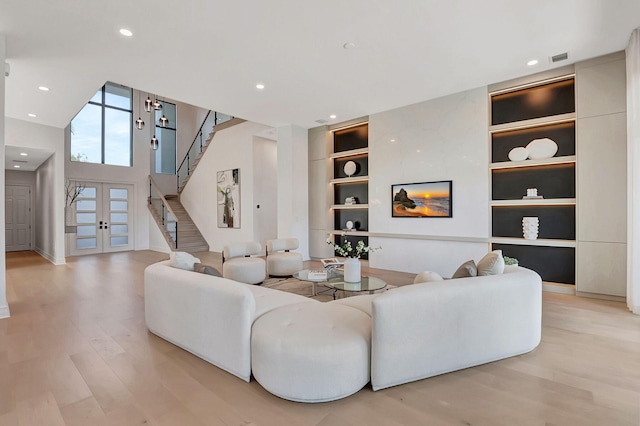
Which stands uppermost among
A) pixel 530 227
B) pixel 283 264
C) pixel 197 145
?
pixel 197 145

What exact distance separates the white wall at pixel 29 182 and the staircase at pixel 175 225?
357 centimetres

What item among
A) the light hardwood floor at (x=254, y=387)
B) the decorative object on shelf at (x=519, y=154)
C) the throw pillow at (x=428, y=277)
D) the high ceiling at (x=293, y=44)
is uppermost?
the high ceiling at (x=293, y=44)

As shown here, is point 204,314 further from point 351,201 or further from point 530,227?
point 351,201

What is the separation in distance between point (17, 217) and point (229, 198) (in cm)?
718

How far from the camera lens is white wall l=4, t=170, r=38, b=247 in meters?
10.1

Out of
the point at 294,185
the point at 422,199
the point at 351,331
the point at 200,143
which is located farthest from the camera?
the point at 200,143

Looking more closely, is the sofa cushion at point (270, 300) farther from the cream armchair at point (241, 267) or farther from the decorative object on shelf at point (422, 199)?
the decorative object on shelf at point (422, 199)

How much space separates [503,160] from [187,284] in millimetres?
5259

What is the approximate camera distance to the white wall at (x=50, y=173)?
681 centimetres

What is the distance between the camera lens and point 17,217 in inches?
399

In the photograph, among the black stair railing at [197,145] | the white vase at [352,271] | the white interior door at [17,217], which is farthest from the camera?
the black stair railing at [197,145]

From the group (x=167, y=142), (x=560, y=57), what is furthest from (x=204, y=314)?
(x=167, y=142)

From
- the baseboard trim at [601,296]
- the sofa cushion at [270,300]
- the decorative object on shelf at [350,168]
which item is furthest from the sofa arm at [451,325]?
the decorative object on shelf at [350,168]

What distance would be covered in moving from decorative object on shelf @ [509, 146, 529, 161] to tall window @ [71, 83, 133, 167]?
11.0 metres
